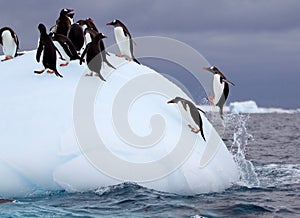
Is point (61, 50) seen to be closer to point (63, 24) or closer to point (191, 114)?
point (63, 24)

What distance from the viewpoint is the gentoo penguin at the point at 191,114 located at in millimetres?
11312

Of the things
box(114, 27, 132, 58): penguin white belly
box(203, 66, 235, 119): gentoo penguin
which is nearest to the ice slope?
box(114, 27, 132, 58): penguin white belly

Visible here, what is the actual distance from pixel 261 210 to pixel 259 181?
12.1 ft

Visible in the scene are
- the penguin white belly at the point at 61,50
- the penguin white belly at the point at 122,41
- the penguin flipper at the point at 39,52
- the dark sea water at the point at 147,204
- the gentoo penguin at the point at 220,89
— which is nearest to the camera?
the dark sea water at the point at 147,204

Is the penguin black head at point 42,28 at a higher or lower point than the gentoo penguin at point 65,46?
higher

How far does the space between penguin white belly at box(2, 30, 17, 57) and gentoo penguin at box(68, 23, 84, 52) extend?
52.8 inches

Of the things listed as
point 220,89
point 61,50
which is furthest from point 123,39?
point 220,89

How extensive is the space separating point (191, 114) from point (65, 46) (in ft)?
10.2

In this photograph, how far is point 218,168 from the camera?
11445mm

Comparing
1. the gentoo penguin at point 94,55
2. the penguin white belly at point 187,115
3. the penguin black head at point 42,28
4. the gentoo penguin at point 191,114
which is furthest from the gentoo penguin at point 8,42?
the penguin white belly at point 187,115

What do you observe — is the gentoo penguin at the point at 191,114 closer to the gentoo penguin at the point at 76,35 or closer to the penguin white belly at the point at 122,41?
the penguin white belly at the point at 122,41

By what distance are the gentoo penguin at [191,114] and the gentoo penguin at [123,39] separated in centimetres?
233

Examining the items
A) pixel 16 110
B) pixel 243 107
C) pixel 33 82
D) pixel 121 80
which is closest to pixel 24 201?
pixel 16 110

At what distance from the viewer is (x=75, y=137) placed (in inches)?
398
